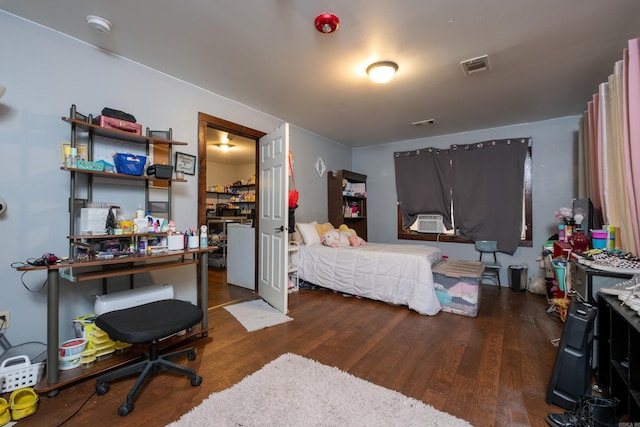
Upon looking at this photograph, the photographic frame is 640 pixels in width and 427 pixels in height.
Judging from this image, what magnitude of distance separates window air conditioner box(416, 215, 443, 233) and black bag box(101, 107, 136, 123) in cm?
436

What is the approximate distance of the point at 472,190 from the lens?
435 cm

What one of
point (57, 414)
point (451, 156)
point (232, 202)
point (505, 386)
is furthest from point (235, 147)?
point (505, 386)

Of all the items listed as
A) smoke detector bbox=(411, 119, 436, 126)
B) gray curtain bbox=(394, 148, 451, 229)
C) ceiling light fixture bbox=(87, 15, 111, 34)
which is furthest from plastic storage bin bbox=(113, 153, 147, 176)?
gray curtain bbox=(394, 148, 451, 229)

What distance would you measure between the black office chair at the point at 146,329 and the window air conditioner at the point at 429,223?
4.05m

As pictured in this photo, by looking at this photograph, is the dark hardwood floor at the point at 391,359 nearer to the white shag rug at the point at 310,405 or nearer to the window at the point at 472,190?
the white shag rug at the point at 310,405

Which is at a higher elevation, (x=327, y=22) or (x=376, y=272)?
(x=327, y=22)

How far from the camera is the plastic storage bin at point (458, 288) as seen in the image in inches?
113

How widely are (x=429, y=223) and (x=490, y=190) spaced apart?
106 cm

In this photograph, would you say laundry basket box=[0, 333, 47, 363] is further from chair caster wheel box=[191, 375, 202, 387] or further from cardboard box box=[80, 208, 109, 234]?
chair caster wheel box=[191, 375, 202, 387]

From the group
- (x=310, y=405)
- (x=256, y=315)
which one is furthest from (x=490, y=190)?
(x=310, y=405)

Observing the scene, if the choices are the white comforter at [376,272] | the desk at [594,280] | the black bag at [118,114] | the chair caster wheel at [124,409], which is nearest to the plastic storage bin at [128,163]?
the black bag at [118,114]

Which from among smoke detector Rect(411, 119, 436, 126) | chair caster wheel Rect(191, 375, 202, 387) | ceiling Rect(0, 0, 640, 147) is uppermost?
smoke detector Rect(411, 119, 436, 126)

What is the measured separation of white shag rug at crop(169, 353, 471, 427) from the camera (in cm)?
140

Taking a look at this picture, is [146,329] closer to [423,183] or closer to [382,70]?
[382,70]
